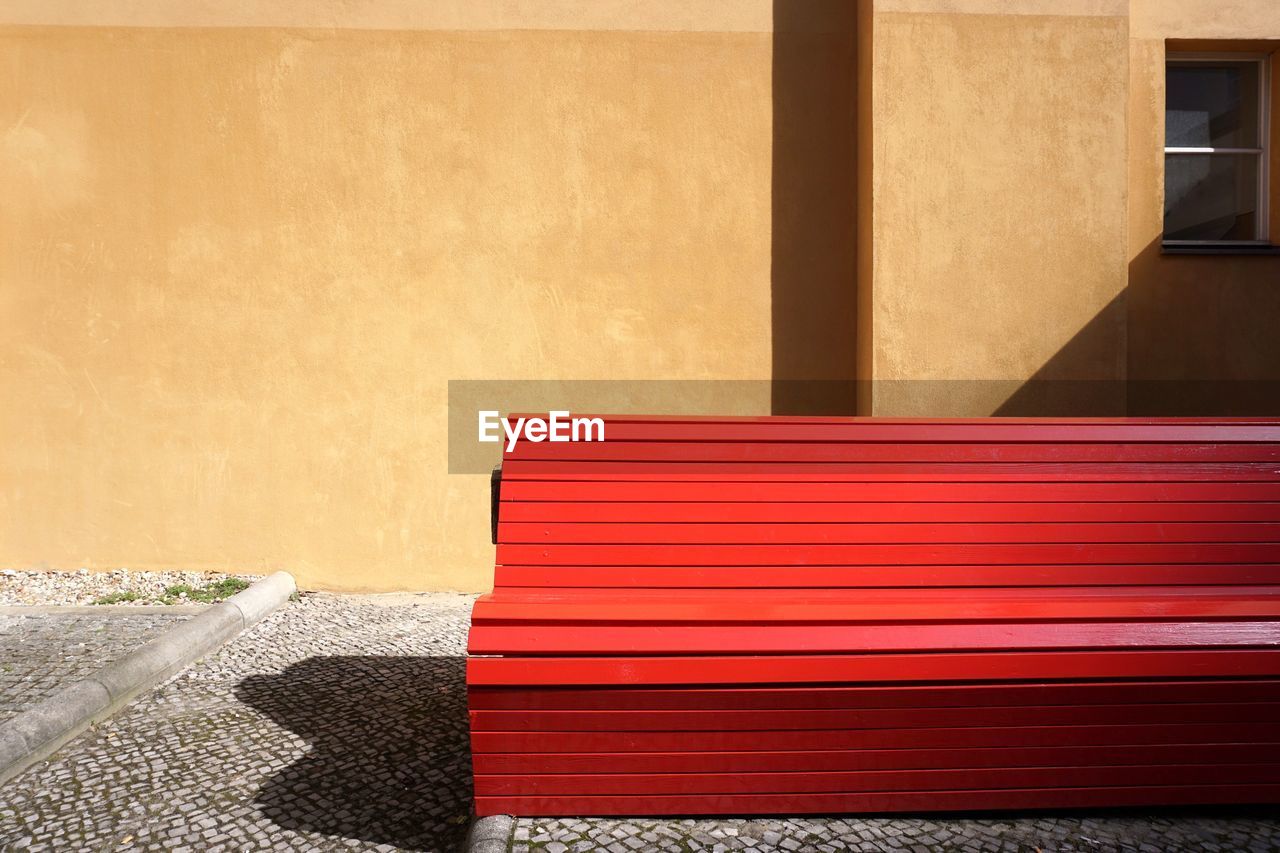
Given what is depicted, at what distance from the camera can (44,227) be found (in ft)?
20.8

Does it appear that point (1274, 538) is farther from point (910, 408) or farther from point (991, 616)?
point (910, 408)

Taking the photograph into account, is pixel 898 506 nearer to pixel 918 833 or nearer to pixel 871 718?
pixel 871 718

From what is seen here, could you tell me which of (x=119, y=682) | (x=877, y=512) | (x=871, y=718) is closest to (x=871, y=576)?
(x=877, y=512)

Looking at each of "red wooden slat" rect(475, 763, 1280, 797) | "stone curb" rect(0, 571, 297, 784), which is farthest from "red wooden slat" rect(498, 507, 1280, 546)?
"stone curb" rect(0, 571, 297, 784)

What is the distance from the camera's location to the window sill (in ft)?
20.0

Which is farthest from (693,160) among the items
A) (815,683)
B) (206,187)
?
(815,683)

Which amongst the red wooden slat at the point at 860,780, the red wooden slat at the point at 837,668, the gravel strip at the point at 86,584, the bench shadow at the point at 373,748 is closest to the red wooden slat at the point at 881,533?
the red wooden slat at the point at 837,668

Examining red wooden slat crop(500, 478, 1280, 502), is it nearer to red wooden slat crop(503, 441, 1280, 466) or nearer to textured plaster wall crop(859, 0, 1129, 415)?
red wooden slat crop(503, 441, 1280, 466)

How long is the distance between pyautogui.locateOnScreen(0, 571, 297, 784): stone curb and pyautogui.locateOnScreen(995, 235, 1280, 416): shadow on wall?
6.01 metres

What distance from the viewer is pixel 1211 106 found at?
6.40 metres

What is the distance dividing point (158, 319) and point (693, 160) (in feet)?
13.0

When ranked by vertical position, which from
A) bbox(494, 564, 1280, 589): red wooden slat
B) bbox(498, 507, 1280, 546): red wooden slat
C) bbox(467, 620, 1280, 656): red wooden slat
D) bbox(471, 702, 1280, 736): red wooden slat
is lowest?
bbox(471, 702, 1280, 736): red wooden slat

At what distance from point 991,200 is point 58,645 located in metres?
6.12

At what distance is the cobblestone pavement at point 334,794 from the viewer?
9.05 ft
